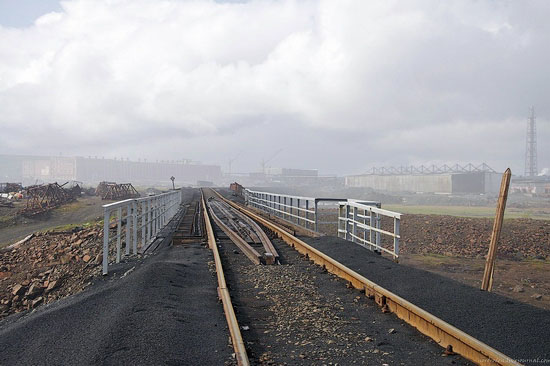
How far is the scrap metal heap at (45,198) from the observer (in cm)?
3650

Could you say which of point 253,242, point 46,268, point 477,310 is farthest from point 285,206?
point 477,310

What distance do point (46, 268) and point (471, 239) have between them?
18036 millimetres

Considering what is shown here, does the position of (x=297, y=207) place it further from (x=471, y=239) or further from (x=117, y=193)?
(x=117, y=193)

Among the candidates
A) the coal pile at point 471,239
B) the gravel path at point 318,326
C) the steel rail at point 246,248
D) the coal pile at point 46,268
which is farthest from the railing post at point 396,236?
the coal pile at point 471,239

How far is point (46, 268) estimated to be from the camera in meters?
15.1

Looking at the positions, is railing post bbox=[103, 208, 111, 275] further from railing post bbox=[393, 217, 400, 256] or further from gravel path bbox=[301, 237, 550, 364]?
railing post bbox=[393, 217, 400, 256]

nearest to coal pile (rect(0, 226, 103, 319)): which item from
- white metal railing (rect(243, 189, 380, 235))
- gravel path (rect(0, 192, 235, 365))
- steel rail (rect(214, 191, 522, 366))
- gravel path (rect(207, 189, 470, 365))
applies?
gravel path (rect(0, 192, 235, 365))

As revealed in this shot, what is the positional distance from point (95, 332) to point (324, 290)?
358 centimetres

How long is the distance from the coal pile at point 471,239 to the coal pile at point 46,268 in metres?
12.6

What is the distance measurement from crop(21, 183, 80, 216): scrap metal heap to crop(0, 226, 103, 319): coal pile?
1616 centimetres

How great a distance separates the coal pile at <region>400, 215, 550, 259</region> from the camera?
61.0 ft

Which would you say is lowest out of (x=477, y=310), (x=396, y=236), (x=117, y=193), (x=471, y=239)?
(x=471, y=239)

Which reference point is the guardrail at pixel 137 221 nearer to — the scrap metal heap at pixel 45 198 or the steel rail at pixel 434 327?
the steel rail at pixel 434 327

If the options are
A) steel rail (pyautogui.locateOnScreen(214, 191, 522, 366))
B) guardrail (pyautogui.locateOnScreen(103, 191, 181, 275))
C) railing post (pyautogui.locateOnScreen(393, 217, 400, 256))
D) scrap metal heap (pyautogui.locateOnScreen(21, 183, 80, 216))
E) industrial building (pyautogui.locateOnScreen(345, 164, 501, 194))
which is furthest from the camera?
industrial building (pyautogui.locateOnScreen(345, 164, 501, 194))
